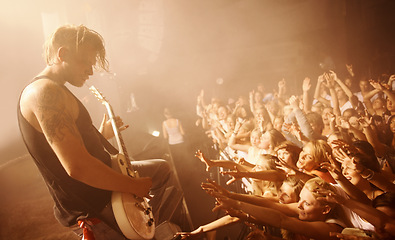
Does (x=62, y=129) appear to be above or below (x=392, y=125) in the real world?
above

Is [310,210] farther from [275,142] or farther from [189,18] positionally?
[189,18]

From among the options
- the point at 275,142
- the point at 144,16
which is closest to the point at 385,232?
the point at 275,142

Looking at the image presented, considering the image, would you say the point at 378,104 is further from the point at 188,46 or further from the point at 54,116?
the point at 188,46

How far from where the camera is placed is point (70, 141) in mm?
1158

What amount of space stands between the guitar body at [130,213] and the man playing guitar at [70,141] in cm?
6

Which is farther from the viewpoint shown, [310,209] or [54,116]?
[310,209]

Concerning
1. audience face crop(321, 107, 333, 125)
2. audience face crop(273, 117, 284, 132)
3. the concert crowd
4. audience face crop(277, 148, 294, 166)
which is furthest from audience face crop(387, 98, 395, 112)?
audience face crop(277, 148, 294, 166)

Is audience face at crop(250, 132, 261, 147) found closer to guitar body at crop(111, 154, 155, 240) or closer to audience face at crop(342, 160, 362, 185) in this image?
audience face at crop(342, 160, 362, 185)

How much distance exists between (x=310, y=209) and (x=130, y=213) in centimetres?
130

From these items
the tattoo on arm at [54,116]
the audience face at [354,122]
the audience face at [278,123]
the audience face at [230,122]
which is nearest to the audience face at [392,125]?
the audience face at [354,122]

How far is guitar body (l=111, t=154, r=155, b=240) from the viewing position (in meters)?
1.35

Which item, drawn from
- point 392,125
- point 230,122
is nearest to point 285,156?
point 392,125

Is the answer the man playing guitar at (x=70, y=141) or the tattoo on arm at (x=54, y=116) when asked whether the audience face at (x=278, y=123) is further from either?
the tattoo on arm at (x=54, y=116)

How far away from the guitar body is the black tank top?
0.36 feet
